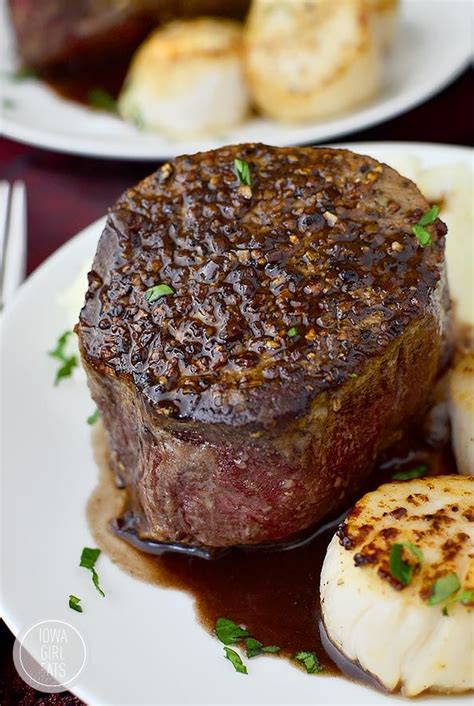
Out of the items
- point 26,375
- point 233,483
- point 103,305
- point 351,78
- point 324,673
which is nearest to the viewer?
point 324,673

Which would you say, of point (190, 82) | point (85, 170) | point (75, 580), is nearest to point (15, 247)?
point (85, 170)

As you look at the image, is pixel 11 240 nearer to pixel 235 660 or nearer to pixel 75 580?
pixel 75 580

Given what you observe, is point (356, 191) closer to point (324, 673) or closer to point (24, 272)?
point (324, 673)

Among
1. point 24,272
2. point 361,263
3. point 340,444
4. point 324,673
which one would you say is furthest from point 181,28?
point 324,673

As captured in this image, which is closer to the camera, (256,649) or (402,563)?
(402,563)

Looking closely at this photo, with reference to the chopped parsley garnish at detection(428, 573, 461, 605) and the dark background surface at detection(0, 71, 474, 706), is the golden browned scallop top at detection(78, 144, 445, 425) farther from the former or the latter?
the dark background surface at detection(0, 71, 474, 706)

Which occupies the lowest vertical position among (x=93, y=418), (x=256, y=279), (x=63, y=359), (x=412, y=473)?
(x=412, y=473)

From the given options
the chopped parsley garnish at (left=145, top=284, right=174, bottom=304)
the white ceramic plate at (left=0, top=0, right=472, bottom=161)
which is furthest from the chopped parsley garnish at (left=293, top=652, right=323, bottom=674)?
the white ceramic plate at (left=0, top=0, right=472, bottom=161)
